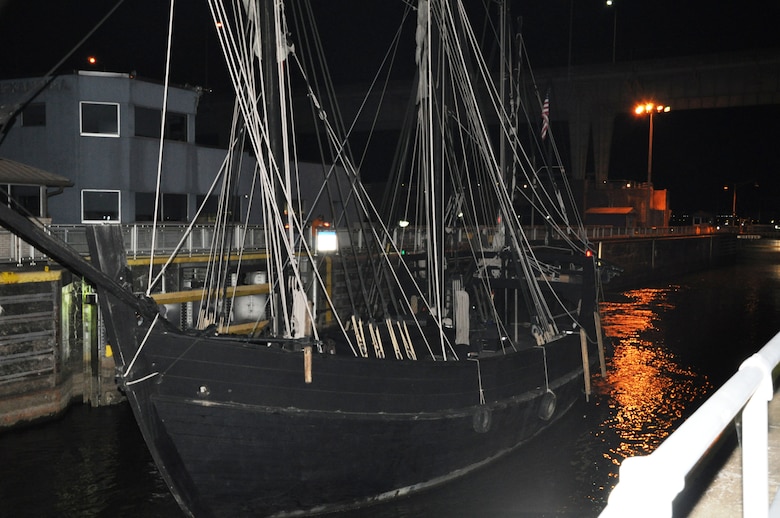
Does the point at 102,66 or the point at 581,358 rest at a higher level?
the point at 102,66

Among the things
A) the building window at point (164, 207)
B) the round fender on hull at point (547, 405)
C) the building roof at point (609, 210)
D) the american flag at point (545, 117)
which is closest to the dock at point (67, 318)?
the building window at point (164, 207)

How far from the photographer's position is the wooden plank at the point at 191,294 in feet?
65.0

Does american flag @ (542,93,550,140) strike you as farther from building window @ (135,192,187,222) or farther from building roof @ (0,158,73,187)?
building roof @ (0,158,73,187)

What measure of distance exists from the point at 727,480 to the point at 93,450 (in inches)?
571

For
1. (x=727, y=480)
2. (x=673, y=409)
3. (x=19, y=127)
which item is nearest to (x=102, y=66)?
(x=19, y=127)

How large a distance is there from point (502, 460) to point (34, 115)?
22.3 meters

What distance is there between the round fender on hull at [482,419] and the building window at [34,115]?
2136 centimetres

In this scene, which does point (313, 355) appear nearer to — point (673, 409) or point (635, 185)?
point (673, 409)

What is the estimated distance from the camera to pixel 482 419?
14500mm

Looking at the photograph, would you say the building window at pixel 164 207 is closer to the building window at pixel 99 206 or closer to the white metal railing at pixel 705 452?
the building window at pixel 99 206

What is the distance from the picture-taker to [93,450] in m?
15.7

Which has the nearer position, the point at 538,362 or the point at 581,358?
the point at 538,362

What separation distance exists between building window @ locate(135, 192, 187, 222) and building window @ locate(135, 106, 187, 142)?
244 centimetres

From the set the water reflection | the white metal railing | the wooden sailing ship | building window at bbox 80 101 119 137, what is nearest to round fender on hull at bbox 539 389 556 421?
the wooden sailing ship
